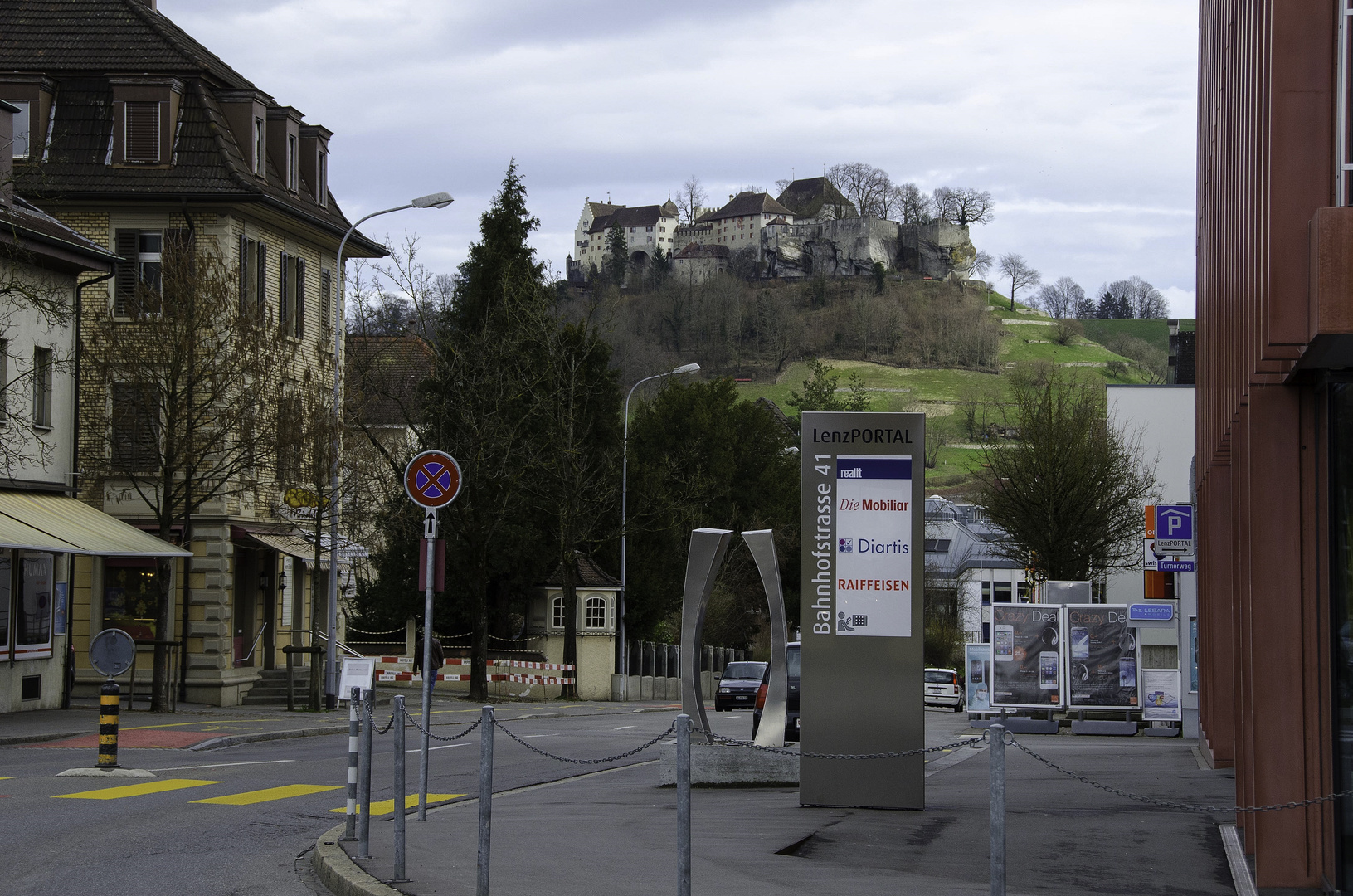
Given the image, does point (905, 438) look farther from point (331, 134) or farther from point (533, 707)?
point (331, 134)

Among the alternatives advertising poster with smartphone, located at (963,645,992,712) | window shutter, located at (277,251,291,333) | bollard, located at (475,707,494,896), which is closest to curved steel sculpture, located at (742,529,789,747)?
bollard, located at (475,707,494,896)

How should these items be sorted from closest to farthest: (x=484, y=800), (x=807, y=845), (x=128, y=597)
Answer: (x=484, y=800)
(x=807, y=845)
(x=128, y=597)

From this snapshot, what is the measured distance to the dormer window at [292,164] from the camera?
35.9m

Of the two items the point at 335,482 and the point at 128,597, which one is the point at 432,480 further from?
the point at 128,597

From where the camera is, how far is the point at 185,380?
27188 millimetres

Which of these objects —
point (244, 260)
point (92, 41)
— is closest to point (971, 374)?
point (244, 260)

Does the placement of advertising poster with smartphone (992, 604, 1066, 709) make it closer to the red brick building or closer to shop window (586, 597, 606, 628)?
the red brick building

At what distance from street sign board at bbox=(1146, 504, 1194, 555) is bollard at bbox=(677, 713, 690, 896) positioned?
1661 cm

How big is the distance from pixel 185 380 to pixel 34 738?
8.11 m

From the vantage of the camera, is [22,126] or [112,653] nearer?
[112,653]

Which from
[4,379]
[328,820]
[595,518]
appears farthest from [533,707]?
[328,820]

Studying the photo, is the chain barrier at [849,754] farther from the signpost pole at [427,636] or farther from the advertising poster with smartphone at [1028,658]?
the advertising poster with smartphone at [1028,658]

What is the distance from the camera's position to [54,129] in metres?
32.5

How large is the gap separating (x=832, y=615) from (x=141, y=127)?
24.8 m
